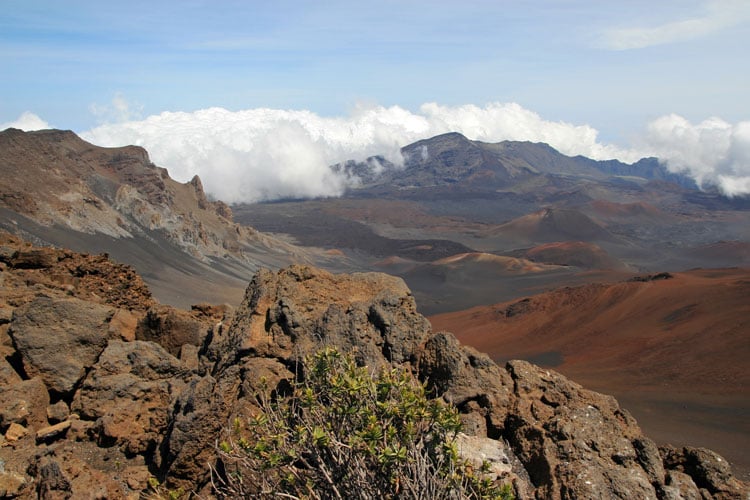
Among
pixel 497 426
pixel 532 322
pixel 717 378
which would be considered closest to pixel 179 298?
pixel 532 322

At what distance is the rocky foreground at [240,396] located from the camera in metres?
4.59

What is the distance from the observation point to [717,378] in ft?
55.0

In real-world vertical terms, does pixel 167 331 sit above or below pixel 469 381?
above

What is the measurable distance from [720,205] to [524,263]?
10124 cm

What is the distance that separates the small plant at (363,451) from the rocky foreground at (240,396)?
2.50 ft

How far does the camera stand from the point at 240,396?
5477 mm

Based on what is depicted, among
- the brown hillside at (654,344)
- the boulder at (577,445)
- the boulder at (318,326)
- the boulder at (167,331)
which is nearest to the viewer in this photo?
the boulder at (577,445)

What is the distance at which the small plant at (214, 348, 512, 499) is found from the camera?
11.6ft

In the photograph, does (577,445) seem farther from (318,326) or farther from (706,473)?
(318,326)

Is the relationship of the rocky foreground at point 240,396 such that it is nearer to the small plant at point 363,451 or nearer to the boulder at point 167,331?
the boulder at point 167,331

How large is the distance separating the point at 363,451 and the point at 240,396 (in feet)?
7.06

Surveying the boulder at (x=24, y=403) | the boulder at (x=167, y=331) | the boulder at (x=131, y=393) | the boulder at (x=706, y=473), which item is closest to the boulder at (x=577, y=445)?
the boulder at (x=706, y=473)

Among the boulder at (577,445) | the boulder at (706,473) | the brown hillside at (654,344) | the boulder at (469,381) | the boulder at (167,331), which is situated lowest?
the brown hillside at (654,344)

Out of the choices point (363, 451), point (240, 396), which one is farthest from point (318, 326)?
point (363, 451)
